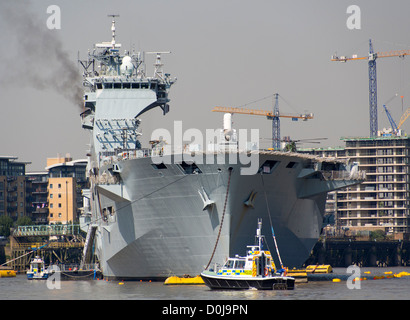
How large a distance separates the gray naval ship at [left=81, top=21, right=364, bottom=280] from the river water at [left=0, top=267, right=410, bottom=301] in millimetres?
1851

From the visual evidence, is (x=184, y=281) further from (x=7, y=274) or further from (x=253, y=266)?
(x=7, y=274)

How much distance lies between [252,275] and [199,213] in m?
5.63

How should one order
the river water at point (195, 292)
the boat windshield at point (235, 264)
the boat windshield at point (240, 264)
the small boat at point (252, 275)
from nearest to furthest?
the river water at point (195, 292) < the small boat at point (252, 275) < the boat windshield at point (235, 264) < the boat windshield at point (240, 264)

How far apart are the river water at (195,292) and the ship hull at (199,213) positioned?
1.72m

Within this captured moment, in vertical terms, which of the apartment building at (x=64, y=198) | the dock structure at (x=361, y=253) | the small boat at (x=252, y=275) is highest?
the apartment building at (x=64, y=198)

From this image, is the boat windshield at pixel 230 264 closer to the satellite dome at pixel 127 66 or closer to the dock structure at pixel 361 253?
the satellite dome at pixel 127 66

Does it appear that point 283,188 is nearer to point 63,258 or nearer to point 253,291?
point 253,291

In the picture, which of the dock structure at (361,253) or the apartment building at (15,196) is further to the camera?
the apartment building at (15,196)

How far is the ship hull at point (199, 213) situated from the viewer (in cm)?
4738

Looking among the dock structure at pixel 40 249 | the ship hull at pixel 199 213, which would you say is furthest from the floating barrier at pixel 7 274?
the ship hull at pixel 199 213

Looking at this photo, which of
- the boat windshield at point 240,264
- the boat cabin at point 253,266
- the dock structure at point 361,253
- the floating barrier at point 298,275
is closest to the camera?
the boat cabin at point 253,266

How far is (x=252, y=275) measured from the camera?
43938 millimetres

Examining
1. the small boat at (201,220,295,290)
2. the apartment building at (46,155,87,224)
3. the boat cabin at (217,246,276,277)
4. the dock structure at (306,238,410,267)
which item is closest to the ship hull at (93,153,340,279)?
the boat cabin at (217,246,276,277)
